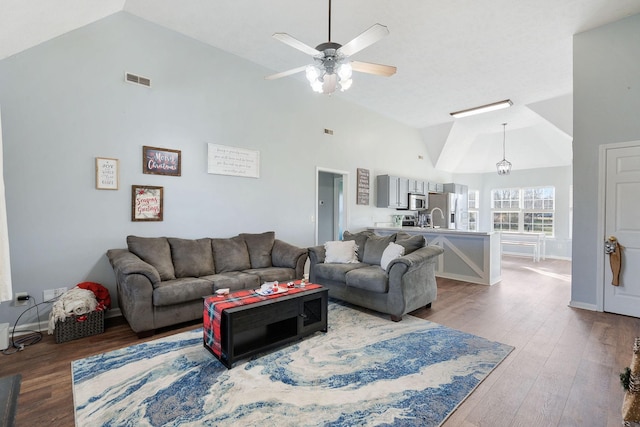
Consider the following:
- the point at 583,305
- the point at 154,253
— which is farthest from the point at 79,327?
the point at 583,305

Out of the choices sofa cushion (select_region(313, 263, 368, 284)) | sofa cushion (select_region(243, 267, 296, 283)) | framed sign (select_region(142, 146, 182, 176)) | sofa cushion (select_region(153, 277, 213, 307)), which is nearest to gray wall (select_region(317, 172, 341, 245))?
sofa cushion (select_region(313, 263, 368, 284))

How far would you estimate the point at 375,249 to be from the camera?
4.10 metres

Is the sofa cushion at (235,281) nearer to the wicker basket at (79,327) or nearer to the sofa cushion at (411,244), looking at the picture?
the wicker basket at (79,327)

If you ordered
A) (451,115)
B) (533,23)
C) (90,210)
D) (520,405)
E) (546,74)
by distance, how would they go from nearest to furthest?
(520,405) < (90,210) < (533,23) < (546,74) < (451,115)

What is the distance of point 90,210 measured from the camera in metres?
3.21

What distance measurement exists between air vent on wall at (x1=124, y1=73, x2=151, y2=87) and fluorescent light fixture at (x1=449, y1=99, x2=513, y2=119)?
603cm

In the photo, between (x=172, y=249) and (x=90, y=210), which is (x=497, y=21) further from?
(x=90, y=210)

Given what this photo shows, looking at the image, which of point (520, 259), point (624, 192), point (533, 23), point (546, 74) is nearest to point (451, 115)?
point (546, 74)

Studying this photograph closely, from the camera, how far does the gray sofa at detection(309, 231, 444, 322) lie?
3.25 meters

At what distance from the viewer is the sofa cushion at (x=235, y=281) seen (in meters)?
3.27

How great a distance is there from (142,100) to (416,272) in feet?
12.8

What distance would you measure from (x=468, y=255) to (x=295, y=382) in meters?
4.34

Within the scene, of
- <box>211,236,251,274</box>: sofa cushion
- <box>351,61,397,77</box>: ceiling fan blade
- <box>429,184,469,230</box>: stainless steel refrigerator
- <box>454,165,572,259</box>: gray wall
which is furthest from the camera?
<box>429,184,469,230</box>: stainless steel refrigerator

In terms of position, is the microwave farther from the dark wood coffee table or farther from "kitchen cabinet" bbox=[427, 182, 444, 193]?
the dark wood coffee table
